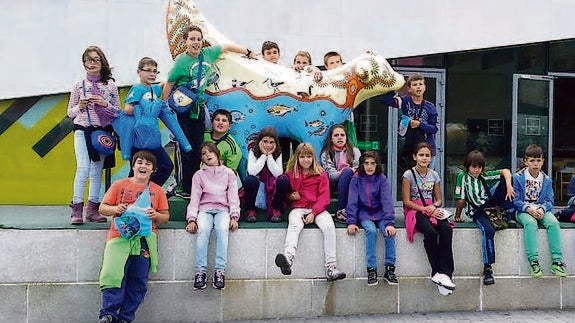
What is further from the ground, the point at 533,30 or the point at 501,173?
the point at 533,30

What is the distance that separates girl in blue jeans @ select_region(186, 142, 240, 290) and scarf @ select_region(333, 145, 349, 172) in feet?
3.99

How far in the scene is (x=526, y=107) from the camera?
Answer: 11.7 meters

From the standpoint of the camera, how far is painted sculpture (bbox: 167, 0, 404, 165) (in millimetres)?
6207

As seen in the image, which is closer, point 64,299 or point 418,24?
point 64,299

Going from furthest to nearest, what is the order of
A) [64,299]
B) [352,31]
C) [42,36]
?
[352,31] < [42,36] < [64,299]

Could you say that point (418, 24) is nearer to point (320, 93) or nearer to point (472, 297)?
point (320, 93)

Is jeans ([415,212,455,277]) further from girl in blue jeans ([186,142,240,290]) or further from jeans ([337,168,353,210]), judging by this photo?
girl in blue jeans ([186,142,240,290])

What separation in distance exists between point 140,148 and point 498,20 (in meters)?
7.41

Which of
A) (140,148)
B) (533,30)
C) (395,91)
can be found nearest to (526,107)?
(533,30)

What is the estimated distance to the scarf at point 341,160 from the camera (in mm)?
6426

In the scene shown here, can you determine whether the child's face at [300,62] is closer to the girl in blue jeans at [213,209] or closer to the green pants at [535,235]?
the girl in blue jeans at [213,209]

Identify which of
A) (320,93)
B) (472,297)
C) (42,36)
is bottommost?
(472,297)

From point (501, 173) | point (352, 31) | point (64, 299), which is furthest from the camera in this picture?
point (352, 31)

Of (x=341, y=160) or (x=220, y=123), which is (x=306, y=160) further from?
(x=220, y=123)
